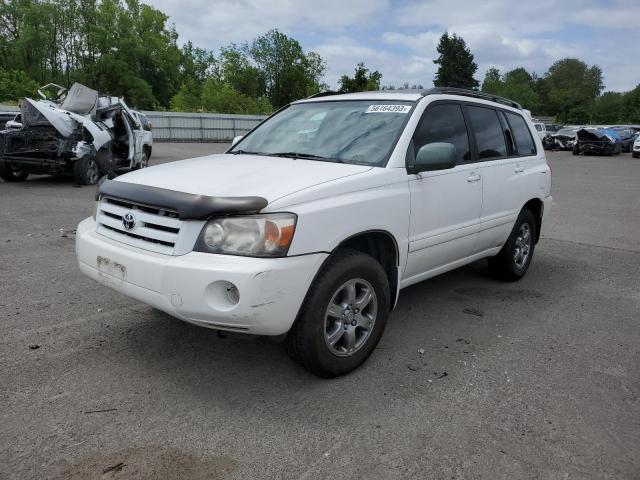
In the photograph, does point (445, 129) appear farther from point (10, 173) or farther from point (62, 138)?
point (10, 173)

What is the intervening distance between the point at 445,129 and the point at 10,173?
38.7 feet

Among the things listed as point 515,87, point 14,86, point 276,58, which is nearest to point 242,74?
point 276,58

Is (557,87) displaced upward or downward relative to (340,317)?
upward

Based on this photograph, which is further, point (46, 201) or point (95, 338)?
point (46, 201)

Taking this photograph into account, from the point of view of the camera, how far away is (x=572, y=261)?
259 inches

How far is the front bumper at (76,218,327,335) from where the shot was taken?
2.77 metres

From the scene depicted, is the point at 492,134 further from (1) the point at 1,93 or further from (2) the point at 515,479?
(1) the point at 1,93

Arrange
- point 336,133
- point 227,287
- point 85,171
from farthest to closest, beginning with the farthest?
point 85,171, point 336,133, point 227,287

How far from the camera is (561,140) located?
114ft

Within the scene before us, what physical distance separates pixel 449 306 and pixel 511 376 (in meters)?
1.35

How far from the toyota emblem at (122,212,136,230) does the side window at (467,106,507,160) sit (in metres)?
2.88

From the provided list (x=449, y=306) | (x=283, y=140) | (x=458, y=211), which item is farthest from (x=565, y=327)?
(x=283, y=140)

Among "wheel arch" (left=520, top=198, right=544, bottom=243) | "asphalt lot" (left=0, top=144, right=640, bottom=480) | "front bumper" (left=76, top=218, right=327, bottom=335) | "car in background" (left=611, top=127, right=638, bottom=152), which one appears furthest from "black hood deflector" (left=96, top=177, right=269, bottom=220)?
"car in background" (left=611, top=127, right=638, bottom=152)

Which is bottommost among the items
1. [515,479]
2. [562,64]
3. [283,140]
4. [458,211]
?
[515,479]
